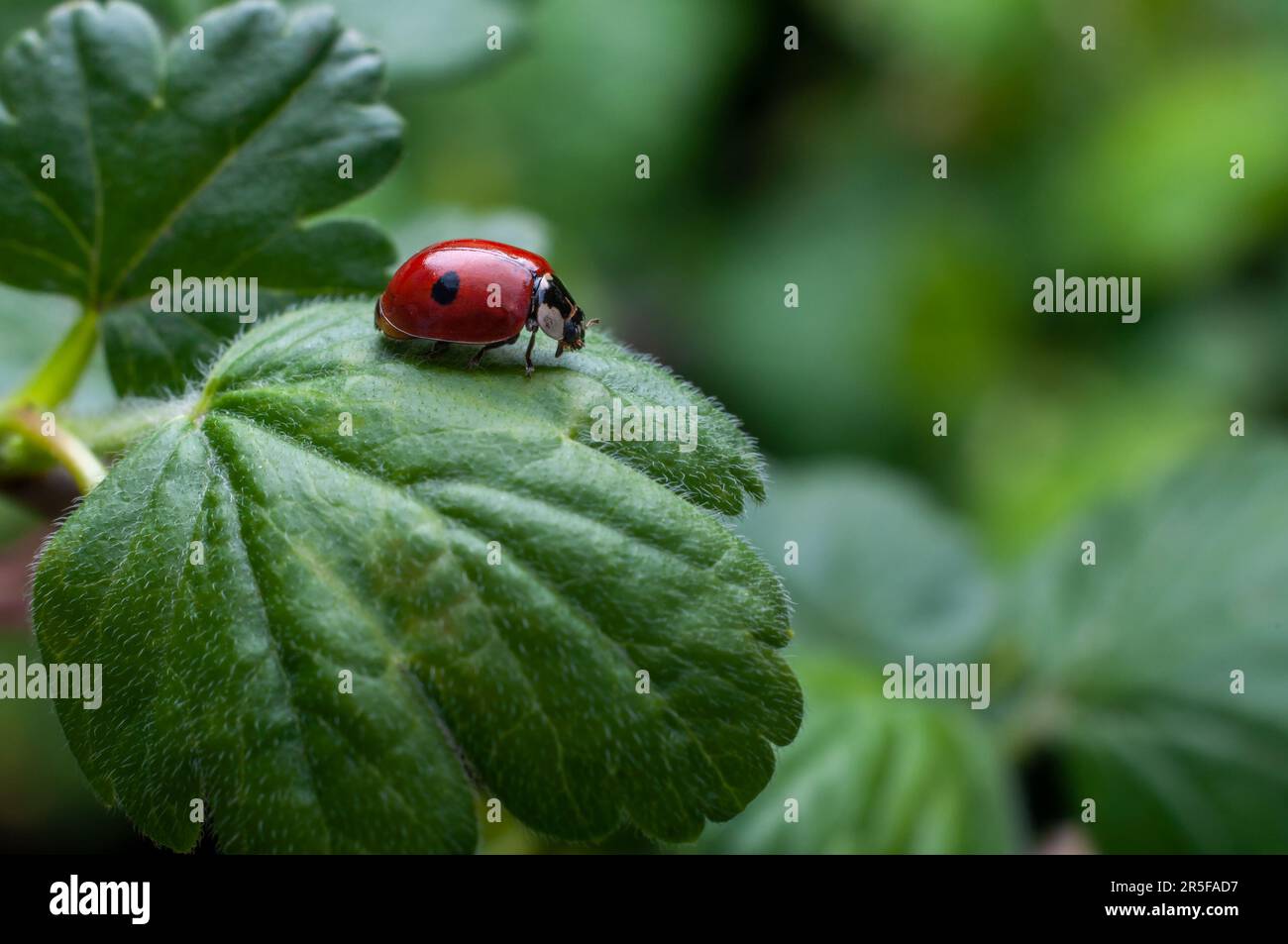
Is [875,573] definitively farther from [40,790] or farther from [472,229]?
[40,790]

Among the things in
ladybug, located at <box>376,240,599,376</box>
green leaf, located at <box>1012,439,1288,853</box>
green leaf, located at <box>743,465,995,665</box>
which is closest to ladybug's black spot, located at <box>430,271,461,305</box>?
ladybug, located at <box>376,240,599,376</box>

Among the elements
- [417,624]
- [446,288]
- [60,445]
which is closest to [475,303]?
[446,288]

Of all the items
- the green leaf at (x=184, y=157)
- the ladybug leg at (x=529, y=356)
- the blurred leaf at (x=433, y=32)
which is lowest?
the ladybug leg at (x=529, y=356)

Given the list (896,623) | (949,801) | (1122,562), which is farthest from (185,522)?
(1122,562)

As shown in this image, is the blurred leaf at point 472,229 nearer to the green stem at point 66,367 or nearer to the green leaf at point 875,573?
the green stem at point 66,367

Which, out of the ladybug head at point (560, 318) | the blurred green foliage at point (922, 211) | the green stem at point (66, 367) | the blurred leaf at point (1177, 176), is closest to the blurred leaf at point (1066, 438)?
the blurred green foliage at point (922, 211)

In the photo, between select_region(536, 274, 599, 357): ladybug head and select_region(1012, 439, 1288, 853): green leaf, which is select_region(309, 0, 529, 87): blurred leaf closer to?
select_region(536, 274, 599, 357): ladybug head
